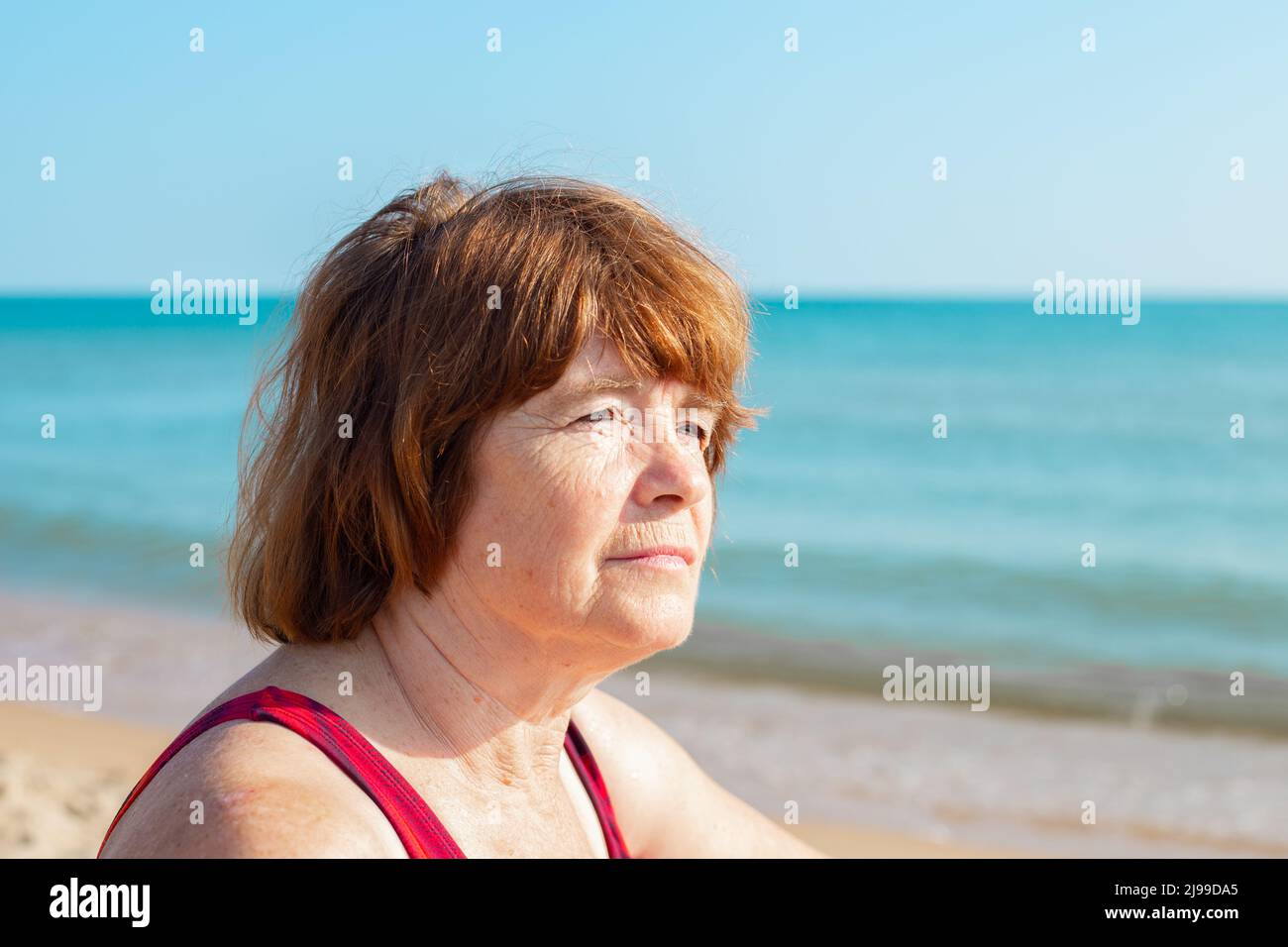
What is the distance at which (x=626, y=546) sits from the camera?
2.01 meters

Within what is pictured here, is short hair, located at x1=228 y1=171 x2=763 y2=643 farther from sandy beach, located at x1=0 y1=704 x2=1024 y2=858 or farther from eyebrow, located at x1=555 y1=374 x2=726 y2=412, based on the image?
sandy beach, located at x1=0 y1=704 x2=1024 y2=858

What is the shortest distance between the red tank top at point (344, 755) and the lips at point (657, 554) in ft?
1.57

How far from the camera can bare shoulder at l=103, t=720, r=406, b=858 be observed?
1544 mm

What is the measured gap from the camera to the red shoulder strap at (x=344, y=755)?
1.78 meters

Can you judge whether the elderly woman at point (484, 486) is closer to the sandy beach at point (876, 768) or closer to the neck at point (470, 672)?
the neck at point (470, 672)

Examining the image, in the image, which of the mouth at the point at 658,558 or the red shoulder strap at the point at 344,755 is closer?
the red shoulder strap at the point at 344,755

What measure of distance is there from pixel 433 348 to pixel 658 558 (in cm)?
50

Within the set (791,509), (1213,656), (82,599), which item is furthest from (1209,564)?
(82,599)

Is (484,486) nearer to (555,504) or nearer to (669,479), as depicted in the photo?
(555,504)

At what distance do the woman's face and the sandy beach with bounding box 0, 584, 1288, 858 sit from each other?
168 inches

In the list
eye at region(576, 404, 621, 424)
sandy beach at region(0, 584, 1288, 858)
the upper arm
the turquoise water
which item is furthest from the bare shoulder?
sandy beach at region(0, 584, 1288, 858)
